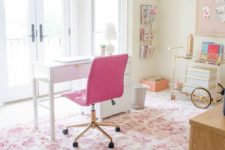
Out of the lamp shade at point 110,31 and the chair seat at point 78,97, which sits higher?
the lamp shade at point 110,31

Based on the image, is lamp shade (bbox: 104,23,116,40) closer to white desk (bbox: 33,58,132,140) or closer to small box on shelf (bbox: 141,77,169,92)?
white desk (bbox: 33,58,132,140)

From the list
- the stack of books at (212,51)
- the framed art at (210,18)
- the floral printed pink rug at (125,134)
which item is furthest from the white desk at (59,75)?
the framed art at (210,18)

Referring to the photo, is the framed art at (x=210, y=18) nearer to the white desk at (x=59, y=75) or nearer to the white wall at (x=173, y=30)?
the white wall at (x=173, y=30)

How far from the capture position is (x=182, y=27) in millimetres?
4570

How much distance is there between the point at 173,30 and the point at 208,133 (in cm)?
353

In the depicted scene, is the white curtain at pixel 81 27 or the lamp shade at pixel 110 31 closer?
the lamp shade at pixel 110 31

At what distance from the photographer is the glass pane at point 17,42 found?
3891 millimetres

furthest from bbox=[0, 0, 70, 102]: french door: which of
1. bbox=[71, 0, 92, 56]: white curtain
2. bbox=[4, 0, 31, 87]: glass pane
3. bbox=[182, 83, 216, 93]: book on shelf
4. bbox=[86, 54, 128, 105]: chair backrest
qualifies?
bbox=[182, 83, 216, 93]: book on shelf

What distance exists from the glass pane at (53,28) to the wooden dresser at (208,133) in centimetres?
323

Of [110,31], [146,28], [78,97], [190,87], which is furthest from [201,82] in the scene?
[78,97]

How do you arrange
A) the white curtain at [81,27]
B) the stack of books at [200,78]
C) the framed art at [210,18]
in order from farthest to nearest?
the white curtain at [81,27], the framed art at [210,18], the stack of books at [200,78]

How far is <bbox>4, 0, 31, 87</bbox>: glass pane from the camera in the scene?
12.8 ft

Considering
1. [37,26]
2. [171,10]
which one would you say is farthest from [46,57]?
[171,10]

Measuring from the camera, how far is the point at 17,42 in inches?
159
